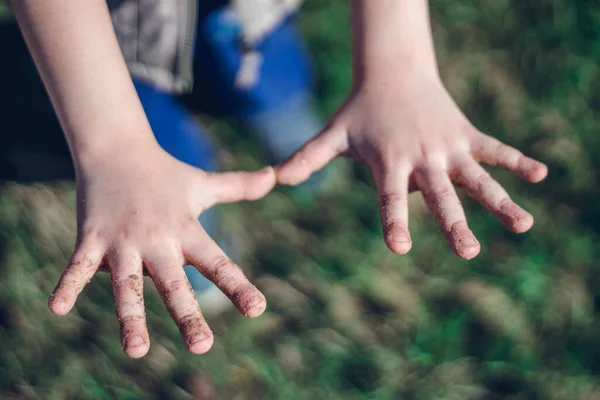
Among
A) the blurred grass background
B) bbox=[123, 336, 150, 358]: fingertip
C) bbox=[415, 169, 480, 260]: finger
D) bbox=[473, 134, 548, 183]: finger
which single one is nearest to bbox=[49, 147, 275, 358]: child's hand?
bbox=[123, 336, 150, 358]: fingertip

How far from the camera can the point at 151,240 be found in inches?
42.4

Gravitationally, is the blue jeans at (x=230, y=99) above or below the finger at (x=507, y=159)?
below

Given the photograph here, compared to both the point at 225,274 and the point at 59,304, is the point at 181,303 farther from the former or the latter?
the point at 59,304

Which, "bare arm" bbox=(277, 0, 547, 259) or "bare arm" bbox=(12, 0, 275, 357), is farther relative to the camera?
"bare arm" bbox=(277, 0, 547, 259)

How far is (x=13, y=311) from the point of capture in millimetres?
1719

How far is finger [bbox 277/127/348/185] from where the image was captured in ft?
4.03

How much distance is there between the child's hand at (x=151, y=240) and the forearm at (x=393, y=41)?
36 centimetres

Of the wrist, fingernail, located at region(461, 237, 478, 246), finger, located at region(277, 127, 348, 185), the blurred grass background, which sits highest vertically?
the wrist

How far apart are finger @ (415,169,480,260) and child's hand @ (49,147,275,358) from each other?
32 centimetres

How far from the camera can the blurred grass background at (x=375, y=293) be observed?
1626 mm

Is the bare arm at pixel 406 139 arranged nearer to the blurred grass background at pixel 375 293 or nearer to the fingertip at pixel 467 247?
the fingertip at pixel 467 247

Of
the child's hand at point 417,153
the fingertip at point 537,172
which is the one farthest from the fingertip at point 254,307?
the fingertip at point 537,172

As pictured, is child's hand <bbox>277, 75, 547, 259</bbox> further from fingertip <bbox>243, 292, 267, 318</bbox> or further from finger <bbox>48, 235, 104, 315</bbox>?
finger <bbox>48, 235, 104, 315</bbox>

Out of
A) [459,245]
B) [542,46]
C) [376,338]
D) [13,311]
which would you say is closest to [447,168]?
[459,245]
